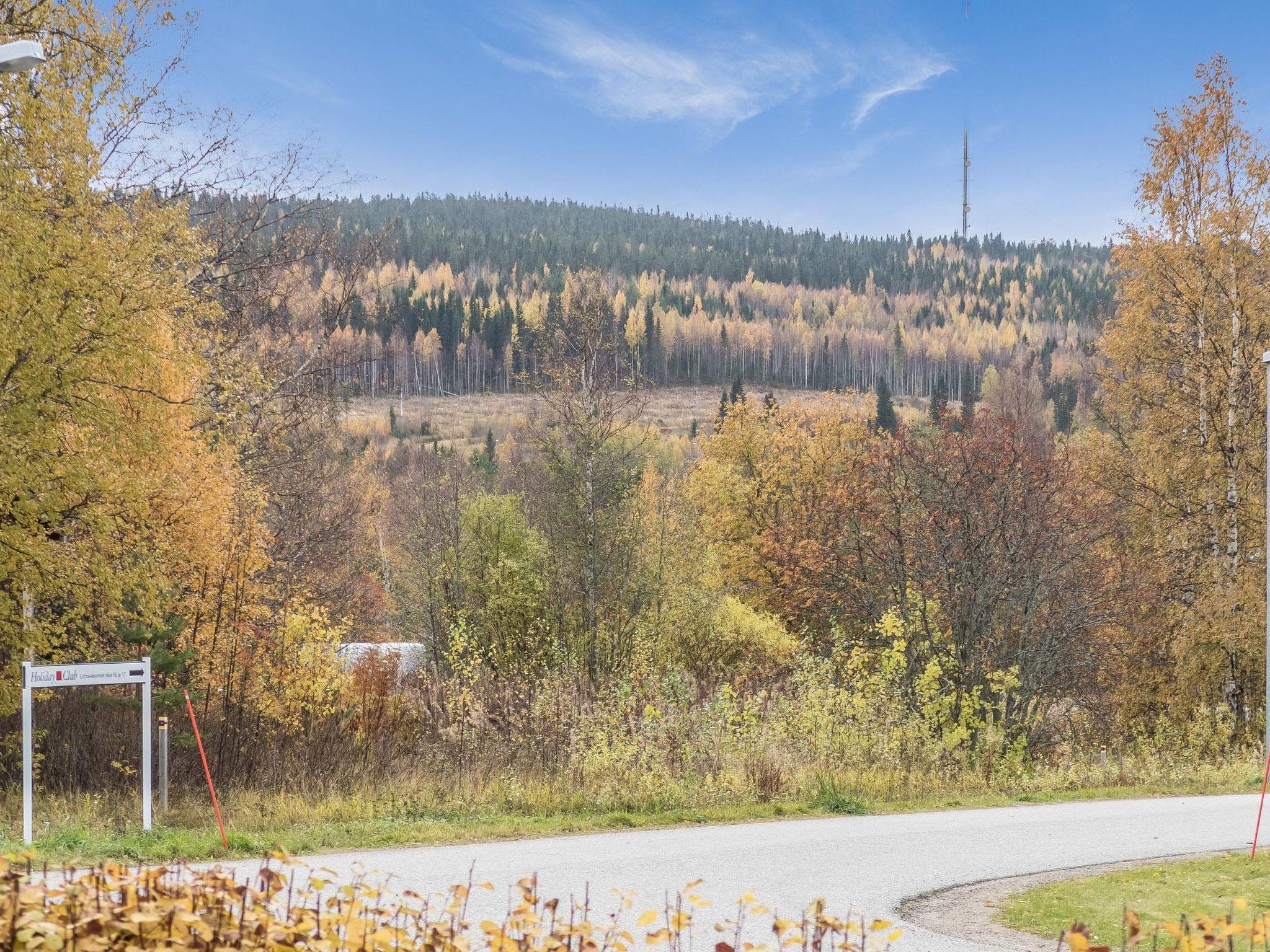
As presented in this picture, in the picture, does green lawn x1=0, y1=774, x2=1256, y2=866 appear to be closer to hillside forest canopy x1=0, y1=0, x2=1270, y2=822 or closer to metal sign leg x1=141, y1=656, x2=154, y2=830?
metal sign leg x1=141, y1=656, x2=154, y2=830

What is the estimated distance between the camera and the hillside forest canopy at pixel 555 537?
44.8ft

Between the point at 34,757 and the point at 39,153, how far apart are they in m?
7.08

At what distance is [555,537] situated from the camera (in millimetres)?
22844

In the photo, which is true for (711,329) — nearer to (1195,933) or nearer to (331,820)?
(331,820)

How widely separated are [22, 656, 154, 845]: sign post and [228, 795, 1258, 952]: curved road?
7.67 feet

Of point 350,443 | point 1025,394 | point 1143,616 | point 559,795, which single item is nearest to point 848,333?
point 1025,394

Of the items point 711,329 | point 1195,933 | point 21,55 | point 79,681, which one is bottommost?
point 79,681

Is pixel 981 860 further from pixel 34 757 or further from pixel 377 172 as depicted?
pixel 377 172

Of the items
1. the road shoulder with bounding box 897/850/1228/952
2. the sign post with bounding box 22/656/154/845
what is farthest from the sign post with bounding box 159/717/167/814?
the road shoulder with bounding box 897/850/1228/952

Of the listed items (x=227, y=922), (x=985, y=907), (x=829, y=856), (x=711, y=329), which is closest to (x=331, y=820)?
(x=829, y=856)

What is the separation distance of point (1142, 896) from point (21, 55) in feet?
33.4

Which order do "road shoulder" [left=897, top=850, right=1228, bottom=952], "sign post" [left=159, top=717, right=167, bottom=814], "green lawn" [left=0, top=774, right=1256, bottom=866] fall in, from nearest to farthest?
"road shoulder" [left=897, top=850, right=1228, bottom=952] → "green lawn" [left=0, top=774, right=1256, bottom=866] → "sign post" [left=159, top=717, right=167, bottom=814]

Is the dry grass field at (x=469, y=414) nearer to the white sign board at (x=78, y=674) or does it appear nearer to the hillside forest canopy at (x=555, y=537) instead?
the hillside forest canopy at (x=555, y=537)

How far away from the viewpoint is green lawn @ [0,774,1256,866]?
9.93 metres
